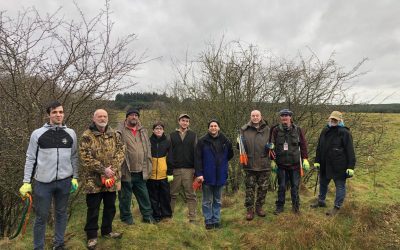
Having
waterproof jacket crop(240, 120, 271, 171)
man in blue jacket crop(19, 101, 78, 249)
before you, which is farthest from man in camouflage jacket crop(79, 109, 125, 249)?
waterproof jacket crop(240, 120, 271, 171)

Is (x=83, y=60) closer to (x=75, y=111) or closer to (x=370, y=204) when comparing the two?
(x=75, y=111)

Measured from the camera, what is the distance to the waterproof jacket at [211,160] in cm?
570

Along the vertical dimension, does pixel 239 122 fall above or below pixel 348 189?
above

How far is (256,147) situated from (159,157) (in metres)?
1.71

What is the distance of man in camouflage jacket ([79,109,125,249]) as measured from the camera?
176 inches

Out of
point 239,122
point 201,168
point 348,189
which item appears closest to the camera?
point 201,168

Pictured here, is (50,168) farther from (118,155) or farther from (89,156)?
(118,155)

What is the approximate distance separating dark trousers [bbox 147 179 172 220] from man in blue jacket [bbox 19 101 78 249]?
1.70 meters

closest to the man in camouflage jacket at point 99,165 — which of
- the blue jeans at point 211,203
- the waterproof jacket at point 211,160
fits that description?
the waterproof jacket at point 211,160

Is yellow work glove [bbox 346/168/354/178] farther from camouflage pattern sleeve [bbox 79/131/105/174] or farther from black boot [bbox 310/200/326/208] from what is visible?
camouflage pattern sleeve [bbox 79/131/105/174]

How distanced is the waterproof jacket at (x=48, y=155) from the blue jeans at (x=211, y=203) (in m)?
2.43

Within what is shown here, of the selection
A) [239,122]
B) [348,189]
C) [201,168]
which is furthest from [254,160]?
[348,189]

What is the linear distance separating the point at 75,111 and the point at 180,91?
4.75 m

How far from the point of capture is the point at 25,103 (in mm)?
5402
